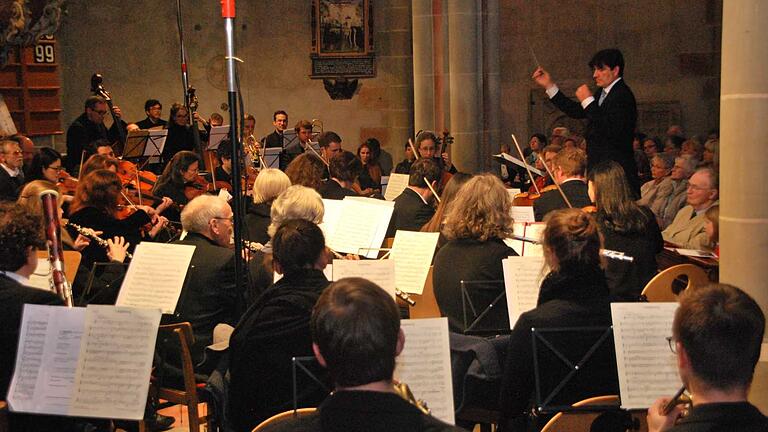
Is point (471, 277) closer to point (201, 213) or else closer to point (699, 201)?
point (201, 213)

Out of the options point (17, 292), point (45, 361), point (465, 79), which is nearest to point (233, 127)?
point (17, 292)

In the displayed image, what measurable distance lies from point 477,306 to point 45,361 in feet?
6.31

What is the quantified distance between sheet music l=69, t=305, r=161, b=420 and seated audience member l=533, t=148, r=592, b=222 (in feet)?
11.1

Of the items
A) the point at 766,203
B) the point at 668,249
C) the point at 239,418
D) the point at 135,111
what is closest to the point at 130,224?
the point at 239,418

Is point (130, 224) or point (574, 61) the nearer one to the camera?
point (130, 224)

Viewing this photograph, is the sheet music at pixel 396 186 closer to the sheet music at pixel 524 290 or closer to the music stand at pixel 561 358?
the sheet music at pixel 524 290

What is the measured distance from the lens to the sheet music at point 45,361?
3303 millimetres

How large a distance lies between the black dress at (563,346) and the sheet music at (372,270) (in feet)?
2.42

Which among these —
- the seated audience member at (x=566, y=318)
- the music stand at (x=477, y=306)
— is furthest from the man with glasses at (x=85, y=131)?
the seated audience member at (x=566, y=318)

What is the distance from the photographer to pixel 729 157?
498cm

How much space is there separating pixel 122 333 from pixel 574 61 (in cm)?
1238

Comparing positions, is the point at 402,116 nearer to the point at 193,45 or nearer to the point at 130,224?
the point at 193,45

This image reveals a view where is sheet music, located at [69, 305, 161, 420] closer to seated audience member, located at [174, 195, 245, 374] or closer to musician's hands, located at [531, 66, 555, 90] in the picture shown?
seated audience member, located at [174, 195, 245, 374]

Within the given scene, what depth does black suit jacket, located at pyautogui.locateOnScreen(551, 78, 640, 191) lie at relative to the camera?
638 centimetres
